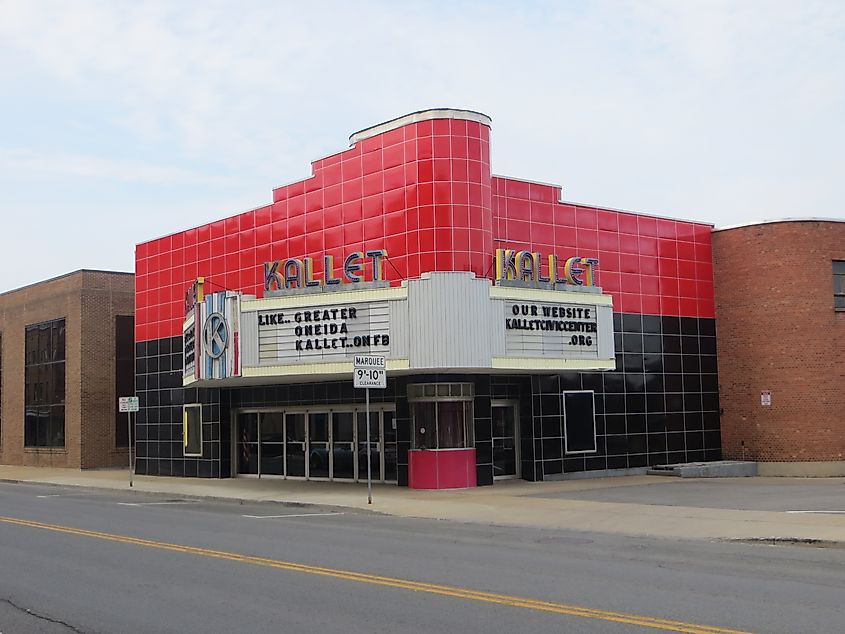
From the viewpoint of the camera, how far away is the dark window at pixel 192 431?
3391cm

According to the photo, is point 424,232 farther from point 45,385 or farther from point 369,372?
point 45,385

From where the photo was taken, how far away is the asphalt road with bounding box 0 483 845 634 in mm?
9188

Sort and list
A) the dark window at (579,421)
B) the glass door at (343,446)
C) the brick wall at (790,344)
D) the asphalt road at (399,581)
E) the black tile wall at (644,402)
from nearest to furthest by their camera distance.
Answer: the asphalt road at (399,581) → the black tile wall at (644,402) → the glass door at (343,446) → the dark window at (579,421) → the brick wall at (790,344)

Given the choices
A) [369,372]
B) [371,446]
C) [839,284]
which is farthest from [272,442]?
[839,284]

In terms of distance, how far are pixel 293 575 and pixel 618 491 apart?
14276 millimetres

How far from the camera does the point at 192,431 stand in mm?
34250

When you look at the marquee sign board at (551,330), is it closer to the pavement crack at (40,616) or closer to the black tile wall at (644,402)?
the black tile wall at (644,402)

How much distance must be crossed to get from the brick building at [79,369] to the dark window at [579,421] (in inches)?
874

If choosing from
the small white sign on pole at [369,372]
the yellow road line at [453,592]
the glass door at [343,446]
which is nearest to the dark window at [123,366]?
the glass door at [343,446]

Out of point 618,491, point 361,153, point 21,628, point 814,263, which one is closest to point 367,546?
point 21,628

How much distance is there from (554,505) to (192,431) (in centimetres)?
1732

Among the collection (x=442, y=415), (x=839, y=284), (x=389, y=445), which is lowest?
(x=389, y=445)

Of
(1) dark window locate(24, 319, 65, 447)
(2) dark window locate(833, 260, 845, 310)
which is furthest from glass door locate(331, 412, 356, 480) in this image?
(1) dark window locate(24, 319, 65, 447)

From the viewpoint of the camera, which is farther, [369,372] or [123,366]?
[123,366]
